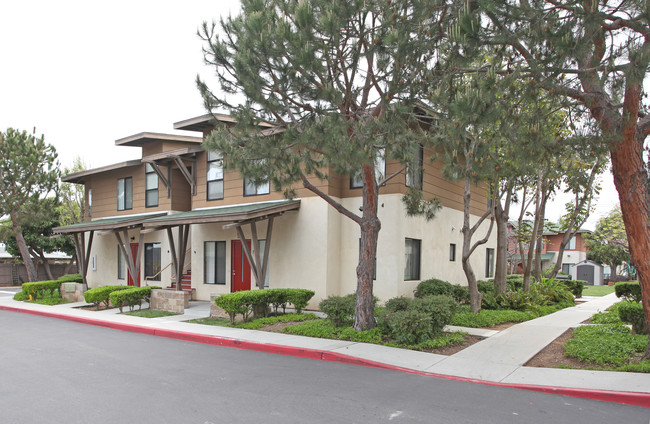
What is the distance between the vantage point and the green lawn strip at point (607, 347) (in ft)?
27.3

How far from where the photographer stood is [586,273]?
39000 mm

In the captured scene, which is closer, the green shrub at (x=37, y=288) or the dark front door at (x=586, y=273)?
the green shrub at (x=37, y=288)

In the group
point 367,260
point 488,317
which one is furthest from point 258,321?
point 488,317

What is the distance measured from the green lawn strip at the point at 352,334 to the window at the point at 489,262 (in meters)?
11.9

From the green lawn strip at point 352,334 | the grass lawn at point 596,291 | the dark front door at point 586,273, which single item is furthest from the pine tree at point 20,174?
the dark front door at point 586,273

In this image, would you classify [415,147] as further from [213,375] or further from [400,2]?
[213,375]

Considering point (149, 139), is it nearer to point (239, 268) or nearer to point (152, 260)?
point (152, 260)

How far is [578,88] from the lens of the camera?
8.61 meters

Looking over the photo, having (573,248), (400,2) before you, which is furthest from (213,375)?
(573,248)

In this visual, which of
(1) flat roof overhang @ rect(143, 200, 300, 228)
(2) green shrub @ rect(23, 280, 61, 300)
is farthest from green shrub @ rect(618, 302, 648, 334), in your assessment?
(2) green shrub @ rect(23, 280, 61, 300)

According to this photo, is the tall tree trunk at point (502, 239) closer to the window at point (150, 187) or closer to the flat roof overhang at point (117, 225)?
the flat roof overhang at point (117, 225)

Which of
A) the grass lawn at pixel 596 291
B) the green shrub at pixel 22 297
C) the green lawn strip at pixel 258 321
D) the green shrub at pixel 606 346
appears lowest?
the grass lawn at pixel 596 291

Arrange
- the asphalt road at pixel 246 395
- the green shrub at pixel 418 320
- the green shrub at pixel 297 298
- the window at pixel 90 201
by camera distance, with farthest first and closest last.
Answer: the window at pixel 90 201 → the green shrub at pixel 297 298 → the green shrub at pixel 418 320 → the asphalt road at pixel 246 395

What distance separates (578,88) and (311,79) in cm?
490
